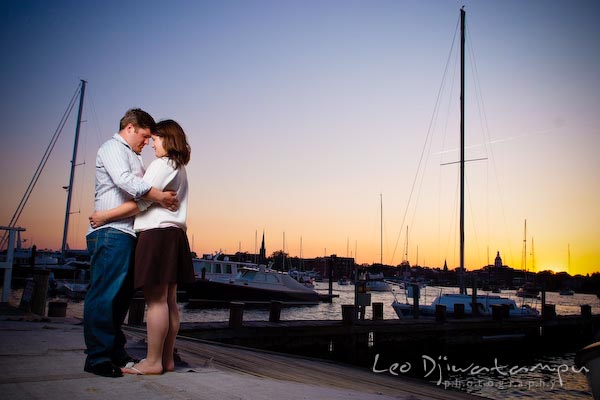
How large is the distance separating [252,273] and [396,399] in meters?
30.6

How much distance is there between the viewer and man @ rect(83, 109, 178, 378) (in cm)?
246

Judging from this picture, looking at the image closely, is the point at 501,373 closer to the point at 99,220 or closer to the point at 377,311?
the point at 377,311

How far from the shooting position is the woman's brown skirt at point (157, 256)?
101 inches

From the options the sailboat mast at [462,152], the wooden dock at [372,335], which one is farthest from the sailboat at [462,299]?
the wooden dock at [372,335]

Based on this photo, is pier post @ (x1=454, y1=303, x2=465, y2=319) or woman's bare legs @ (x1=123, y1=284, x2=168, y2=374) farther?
pier post @ (x1=454, y1=303, x2=465, y2=319)

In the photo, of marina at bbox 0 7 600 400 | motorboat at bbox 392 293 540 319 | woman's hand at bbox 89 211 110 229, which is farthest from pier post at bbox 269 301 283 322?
woman's hand at bbox 89 211 110 229

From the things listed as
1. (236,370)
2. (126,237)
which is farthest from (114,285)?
(236,370)

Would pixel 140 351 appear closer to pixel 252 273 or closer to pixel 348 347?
pixel 348 347

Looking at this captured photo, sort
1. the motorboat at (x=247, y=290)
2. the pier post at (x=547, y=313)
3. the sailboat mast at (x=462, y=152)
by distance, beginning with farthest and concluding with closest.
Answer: the motorboat at (x=247, y=290)
the pier post at (x=547, y=313)
the sailboat mast at (x=462, y=152)

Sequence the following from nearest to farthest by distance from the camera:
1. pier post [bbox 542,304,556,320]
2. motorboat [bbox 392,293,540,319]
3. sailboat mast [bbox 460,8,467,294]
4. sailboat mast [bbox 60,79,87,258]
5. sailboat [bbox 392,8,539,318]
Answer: sailboat mast [bbox 460,8,467,294]
sailboat [bbox 392,8,539,318]
pier post [bbox 542,304,556,320]
motorboat [bbox 392,293,540,319]
sailboat mast [bbox 60,79,87,258]

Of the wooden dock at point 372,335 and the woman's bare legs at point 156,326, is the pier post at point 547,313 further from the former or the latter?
the woman's bare legs at point 156,326

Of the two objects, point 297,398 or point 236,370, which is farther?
point 236,370

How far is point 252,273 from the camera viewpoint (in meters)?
32.8

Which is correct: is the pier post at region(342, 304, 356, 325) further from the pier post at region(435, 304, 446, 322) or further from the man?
the man
